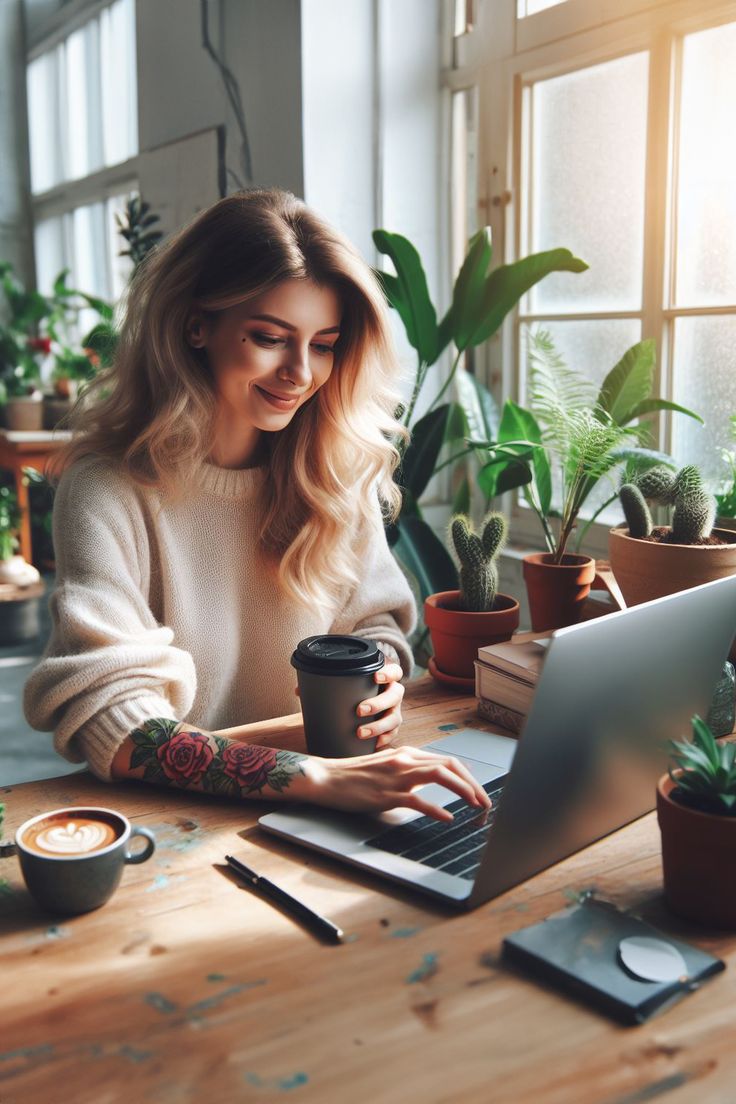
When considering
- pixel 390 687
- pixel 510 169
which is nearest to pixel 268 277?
pixel 390 687

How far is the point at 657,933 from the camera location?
79 cm

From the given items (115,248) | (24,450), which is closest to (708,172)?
(24,450)

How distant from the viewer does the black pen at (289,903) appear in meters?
0.81

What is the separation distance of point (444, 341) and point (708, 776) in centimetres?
153

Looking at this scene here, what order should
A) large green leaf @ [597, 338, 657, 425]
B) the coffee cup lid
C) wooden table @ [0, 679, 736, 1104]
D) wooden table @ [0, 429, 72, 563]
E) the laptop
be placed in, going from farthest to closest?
wooden table @ [0, 429, 72, 563] → large green leaf @ [597, 338, 657, 425] → the coffee cup lid → the laptop → wooden table @ [0, 679, 736, 1104]

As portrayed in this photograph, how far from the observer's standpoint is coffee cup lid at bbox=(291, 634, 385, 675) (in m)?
1.11

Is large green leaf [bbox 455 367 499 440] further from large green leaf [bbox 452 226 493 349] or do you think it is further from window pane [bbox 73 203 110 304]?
window pane [bbox 73 203 110 304]

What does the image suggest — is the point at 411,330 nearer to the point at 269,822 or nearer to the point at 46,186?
the point at 269,822

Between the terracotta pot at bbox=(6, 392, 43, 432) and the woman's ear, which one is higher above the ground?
the woman's ear

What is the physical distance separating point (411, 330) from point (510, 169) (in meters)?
0.53

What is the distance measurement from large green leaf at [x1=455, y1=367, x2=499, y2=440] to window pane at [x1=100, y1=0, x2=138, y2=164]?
3114mm

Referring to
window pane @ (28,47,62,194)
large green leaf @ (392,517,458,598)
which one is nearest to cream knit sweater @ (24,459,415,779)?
large green leaf @ (392,517,458,598)

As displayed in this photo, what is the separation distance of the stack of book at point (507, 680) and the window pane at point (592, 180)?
→ 3.67ft

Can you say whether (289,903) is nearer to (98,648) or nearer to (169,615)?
(98,648)
